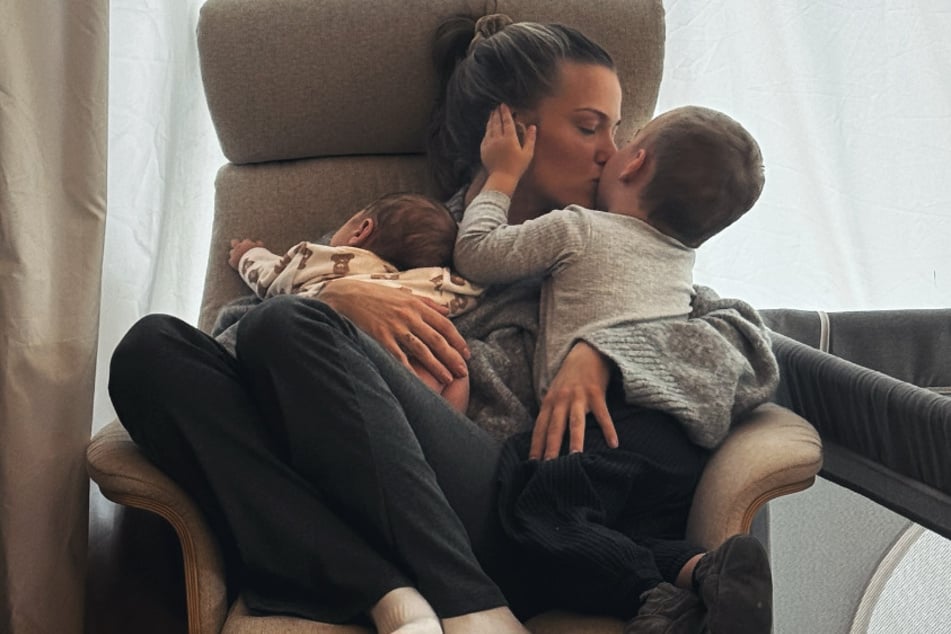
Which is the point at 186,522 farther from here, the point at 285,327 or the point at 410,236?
the point at 410,236

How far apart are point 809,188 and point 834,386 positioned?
2.56 feet

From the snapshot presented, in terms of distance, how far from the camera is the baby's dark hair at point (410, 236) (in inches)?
57.6

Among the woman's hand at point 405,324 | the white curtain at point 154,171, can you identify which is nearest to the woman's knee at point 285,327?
the woman's hand at point 405,324

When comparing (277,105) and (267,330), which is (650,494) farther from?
(277,105)

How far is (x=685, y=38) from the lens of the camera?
201 cm

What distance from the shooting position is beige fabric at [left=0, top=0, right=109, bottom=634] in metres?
1.21

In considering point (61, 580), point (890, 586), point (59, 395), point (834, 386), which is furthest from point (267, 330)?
point (890, 586)

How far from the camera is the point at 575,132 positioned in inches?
60.3

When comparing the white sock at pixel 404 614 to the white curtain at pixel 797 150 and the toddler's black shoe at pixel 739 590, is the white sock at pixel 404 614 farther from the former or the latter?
the white curtain at pixel 797 150

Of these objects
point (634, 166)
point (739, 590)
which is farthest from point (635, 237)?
point (739, 590)

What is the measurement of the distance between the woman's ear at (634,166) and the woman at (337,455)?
27 cm

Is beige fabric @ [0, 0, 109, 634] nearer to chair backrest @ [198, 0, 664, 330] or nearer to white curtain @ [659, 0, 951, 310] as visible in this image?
chair backrest @ [198, 0, 664, 330]

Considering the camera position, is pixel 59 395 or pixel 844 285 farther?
pixel 844 285

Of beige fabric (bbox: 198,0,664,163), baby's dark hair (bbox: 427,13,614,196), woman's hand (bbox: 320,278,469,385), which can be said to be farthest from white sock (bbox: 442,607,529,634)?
beige fabric (bbox: 198,0,664,163)
